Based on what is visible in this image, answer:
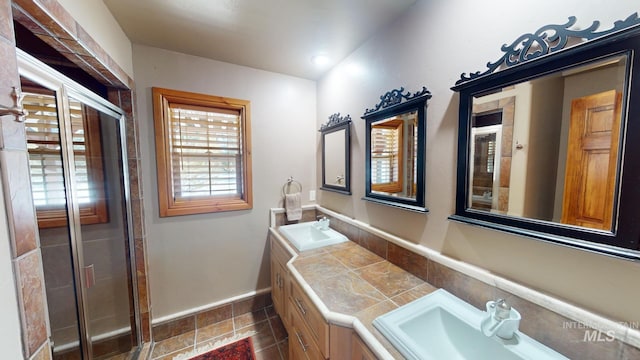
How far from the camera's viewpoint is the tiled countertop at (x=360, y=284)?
0.96 metres

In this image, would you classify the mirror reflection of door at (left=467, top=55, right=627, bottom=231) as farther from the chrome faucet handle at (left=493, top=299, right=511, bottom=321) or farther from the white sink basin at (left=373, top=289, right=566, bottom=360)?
the white sink basin at (left=373, top=289, right=566, bottom=360)

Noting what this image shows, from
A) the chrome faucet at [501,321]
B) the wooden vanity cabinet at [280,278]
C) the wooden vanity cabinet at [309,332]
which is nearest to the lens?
the chrome faucet at [501,321]

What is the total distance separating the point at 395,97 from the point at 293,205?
4.55 ft

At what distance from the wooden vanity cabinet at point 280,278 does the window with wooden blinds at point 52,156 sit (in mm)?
1237

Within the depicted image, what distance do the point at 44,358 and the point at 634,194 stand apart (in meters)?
1.85

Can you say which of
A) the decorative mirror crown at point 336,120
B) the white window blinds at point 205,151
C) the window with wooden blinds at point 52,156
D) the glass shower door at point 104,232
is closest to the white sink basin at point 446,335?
the decorative mirror crown at point 336,120

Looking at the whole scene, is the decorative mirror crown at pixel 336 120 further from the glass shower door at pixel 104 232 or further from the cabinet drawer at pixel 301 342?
the glass shower door at pixel 104 232

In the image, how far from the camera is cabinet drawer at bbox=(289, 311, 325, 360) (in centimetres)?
108

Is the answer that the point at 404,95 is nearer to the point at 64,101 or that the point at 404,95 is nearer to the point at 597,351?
the point at 597,351

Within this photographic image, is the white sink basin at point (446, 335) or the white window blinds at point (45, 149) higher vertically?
the white window blinds at point (45, 149)

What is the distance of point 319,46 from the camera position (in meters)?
1.68

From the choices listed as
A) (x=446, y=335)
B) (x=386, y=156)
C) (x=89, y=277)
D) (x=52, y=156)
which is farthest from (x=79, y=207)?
(x=446, y=335)

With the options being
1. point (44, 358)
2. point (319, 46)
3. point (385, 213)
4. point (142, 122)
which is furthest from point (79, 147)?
point (385, 213)

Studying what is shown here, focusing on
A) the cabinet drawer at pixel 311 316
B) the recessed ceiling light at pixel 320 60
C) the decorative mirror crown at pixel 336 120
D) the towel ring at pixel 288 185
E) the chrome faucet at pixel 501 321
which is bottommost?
the cabinet drawer at pixel 311 316
